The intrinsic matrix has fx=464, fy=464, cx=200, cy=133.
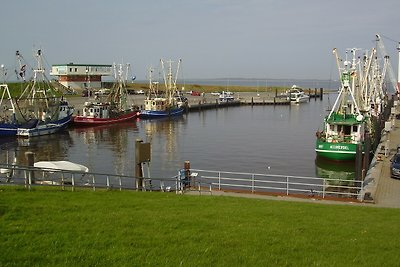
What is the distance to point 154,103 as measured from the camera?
105 metres

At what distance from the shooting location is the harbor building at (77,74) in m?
144

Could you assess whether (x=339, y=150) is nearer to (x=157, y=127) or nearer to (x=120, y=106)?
(x=157, y=127)

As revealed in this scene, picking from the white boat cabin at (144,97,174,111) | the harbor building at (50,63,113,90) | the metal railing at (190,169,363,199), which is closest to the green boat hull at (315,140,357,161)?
the metal railing at (190,169,363,199)

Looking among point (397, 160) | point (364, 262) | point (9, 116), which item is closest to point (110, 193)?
point (364, 262)

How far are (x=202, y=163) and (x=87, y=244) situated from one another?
3802 cm

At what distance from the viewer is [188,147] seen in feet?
197

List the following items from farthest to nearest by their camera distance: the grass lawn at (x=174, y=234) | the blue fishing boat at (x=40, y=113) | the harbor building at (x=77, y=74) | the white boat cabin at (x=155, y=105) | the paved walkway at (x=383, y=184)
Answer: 1. the harbor building at (x=77, y=74)
2. the white boat cabin at (x=155, y=105)
3. the blue fishing boat at (x=40, y=113)
4. the paved walkway at (x=383, y=184)
5. the grass lawn at (x=174, y=234)

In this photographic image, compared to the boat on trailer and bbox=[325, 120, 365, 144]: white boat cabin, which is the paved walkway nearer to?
bbox=[325, 120, 365, 144]: white boat cabin

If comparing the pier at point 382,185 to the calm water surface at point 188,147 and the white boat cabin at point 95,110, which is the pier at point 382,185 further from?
the white boat cabin at point 95,110

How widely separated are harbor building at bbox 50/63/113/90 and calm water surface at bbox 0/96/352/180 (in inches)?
2348

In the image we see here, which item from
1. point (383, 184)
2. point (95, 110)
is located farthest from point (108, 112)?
point (383, 184)

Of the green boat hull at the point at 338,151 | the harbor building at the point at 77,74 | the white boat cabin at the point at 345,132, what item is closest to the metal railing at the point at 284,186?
the green boat hull at the point at 338,151

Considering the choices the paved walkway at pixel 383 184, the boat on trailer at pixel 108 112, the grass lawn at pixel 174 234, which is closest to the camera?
the grass lawn at pixel 174 234

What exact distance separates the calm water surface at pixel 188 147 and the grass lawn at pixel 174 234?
26.0 metres
